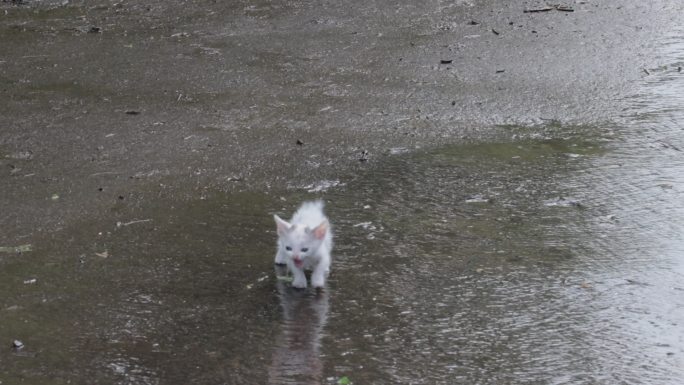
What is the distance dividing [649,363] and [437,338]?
3.13 feet

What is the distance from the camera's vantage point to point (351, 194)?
5.82 m

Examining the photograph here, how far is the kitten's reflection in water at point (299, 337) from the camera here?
13.1 feet

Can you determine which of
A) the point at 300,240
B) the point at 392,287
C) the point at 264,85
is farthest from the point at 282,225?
the point at 264,85

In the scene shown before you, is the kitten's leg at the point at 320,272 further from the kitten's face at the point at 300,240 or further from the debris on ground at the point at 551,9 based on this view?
the debris on ground at the point at 551,9

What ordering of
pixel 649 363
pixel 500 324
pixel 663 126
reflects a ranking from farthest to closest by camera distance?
pixel 663 126 → pixel 500 324 → pixel 649 363

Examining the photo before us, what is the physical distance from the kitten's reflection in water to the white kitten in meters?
Result: 0.08

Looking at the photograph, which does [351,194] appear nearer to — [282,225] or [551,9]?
[282,225]

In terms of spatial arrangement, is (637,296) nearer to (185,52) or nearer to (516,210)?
(516,210)

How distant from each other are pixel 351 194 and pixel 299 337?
5.47ft

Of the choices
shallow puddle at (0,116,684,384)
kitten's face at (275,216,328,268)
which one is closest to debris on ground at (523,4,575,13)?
shallow puddle at (0,116,684,384)

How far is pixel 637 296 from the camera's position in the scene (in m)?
4.62

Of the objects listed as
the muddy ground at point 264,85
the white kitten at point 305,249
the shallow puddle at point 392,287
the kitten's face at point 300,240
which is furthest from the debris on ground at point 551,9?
the kitten's face at point 300,240

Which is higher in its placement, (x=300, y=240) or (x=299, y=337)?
(x=300, y=240)

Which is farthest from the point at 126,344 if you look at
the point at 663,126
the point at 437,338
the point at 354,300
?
the point at 663,126
